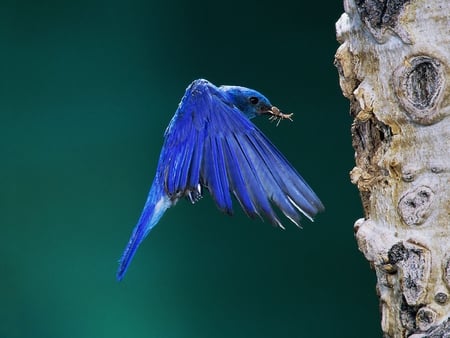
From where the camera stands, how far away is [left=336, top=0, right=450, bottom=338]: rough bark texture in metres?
1.50

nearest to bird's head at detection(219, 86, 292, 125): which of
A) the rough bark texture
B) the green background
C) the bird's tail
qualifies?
the bird's tail

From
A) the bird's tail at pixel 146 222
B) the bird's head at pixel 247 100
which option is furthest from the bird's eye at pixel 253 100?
the bird's tail at pixel 146 222

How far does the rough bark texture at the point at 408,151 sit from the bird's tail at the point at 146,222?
0.82m

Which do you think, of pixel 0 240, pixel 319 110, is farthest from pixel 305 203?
pixel 0 240

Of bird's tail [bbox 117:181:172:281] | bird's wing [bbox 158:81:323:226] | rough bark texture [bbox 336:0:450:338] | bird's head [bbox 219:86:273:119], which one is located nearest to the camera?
rough bark texture [bbox 336:0:450:338]

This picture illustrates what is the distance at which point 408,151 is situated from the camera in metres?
1.56

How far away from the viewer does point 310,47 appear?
9.61ft

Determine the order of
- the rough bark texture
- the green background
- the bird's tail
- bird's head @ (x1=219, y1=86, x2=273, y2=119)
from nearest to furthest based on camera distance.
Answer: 1. the rough bark texture
2. the bird's tail
3. bird's head @ (x1=219, y1=86, x2=273, y2=119)
4. the green background

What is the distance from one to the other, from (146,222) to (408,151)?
964mm

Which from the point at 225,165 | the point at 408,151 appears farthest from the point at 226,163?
the point at 408,151

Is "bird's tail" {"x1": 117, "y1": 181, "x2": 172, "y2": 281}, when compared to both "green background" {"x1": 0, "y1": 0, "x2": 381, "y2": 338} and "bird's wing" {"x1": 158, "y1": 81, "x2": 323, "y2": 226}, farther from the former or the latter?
"green background" {"x1": 0, "y1": 0, "x2": 381, "y2": 338}

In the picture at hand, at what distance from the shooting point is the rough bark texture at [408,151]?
4.93ft

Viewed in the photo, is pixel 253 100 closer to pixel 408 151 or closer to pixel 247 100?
pixel 247 100

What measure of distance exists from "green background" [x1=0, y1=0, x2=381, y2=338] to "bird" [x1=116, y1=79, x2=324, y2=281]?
1.83 feet
